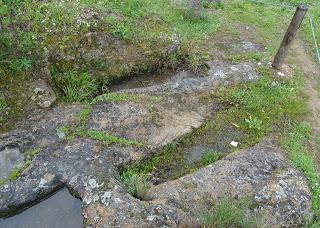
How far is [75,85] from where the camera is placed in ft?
24.9

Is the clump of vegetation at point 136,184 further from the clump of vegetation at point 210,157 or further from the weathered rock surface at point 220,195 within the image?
the clump of vegetation at point 210,157

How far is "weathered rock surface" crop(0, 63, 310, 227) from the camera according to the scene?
5.30 meters

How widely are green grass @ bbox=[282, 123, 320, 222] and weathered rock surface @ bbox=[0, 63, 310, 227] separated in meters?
0.16

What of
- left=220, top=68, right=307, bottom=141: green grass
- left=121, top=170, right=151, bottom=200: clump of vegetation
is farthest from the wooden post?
left=121, top=170, right=151, bottom=200: clump of vegetation

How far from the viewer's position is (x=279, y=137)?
276 inches

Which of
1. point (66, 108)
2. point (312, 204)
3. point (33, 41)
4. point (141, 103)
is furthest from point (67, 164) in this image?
point (312, 204)

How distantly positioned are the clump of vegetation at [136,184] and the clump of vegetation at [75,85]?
221cm

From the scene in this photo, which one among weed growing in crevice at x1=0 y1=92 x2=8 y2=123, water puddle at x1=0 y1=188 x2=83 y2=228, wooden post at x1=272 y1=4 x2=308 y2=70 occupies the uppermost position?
wooden post at x1=272 y1=4 x2=308 y2=70

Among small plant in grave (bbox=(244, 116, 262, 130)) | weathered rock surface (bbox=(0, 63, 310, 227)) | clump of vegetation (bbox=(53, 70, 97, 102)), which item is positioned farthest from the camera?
clump of vegetation (bbox=(53, 70, 97, 102))

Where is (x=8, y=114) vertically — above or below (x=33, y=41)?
below

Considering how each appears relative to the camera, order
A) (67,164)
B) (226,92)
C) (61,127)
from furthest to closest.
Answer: (226,92) → (61,127) → (67,164)

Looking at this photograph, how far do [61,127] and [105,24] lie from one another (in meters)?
3.05

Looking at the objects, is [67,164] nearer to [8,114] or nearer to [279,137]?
[8,114]

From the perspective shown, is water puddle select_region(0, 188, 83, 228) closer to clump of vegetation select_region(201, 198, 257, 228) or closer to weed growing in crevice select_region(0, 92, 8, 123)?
clump of vegetation select_region(201, 198, 257, 228)
